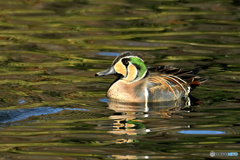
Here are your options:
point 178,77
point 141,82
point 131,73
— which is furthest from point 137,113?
point 178,77

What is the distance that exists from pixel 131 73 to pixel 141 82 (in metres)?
0.27

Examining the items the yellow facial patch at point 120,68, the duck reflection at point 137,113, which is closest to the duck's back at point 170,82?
the duck reflection at point 137,113

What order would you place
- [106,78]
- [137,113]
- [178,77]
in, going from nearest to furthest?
[137,113] → [178,77] → [106,78]

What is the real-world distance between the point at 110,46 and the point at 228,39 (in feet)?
11.1

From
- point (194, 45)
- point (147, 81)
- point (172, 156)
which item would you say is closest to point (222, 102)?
point (147, 81)

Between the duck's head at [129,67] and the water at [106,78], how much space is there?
23.3 inches

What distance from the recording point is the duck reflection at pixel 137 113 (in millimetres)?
8734

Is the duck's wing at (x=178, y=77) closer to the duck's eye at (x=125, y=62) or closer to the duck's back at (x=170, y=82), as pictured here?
the duck's back at (x=170, y=82)

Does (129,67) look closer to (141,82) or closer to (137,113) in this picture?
(141,82)

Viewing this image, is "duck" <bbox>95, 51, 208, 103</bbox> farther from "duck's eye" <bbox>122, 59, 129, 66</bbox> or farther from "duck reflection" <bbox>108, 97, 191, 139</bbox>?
"duck reflection" <bbox>108, 97, 191, 139</bbox>

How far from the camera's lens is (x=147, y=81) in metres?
11.0

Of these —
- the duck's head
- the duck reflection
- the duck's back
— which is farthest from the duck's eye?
the duck reflection

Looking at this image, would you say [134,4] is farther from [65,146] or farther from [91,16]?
[65,146]

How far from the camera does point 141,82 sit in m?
11.0
